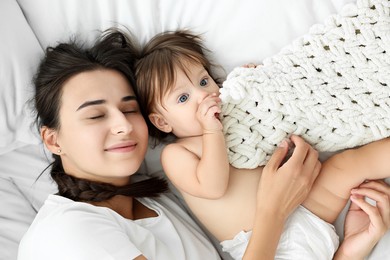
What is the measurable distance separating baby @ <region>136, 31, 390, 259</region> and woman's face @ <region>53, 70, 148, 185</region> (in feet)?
0.26

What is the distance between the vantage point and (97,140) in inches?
56.1

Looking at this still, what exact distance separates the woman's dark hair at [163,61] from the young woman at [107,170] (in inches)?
1.5

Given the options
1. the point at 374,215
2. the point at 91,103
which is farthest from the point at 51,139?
the point at 374,215

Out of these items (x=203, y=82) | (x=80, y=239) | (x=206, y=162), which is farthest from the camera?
(x=203, y=82)

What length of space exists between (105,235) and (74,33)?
661 millimetres

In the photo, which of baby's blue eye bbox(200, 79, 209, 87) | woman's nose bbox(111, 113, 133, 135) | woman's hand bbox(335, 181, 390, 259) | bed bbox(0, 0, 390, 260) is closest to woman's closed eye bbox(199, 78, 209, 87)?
baby's blue eye bbox(200, 79, 209, 87)

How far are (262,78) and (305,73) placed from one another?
0.40 ft

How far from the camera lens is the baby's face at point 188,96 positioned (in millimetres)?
1474

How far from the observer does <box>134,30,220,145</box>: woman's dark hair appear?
1480mm

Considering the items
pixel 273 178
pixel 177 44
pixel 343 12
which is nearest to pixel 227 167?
pixel 273 178

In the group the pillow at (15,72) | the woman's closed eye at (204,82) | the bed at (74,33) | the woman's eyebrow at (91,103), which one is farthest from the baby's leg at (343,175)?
the pillow at (15,72)

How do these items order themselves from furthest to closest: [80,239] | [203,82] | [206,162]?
[203,82] → [206,162] → [80,239]

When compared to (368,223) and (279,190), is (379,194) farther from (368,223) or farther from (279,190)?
(279,190)

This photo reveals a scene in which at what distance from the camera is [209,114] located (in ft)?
4.66
